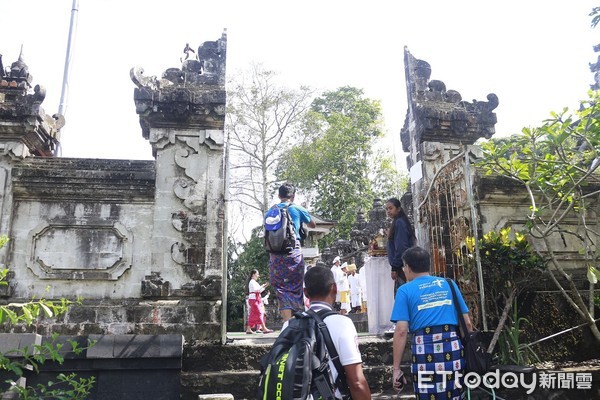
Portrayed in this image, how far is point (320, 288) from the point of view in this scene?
3281 mm

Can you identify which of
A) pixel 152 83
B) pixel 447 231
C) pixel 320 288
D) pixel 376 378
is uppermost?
pixel 152 83

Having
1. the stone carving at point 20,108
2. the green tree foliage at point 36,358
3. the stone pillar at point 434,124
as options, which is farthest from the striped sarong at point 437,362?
the stone carving at point 20,108

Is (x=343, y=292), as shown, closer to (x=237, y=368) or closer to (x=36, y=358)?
(x=237, y=368)

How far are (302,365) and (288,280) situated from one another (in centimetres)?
297

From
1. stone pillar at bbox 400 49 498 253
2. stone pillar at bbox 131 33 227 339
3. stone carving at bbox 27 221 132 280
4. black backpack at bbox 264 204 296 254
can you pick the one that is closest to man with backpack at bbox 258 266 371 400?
Result: black backpack at bbox 264 204 296 254

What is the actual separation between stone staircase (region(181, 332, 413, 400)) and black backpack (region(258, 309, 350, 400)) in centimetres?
262

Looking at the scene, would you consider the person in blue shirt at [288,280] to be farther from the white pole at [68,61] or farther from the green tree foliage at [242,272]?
the green tree foliage at [242,272]

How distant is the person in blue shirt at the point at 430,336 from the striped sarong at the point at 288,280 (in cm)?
199

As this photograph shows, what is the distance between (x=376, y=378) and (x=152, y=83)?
4.48m

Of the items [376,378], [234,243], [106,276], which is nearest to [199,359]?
[106,276]

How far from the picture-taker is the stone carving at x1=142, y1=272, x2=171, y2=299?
20.3 ft

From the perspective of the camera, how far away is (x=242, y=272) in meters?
26.6

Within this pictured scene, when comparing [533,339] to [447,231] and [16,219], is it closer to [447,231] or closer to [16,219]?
[447,231]

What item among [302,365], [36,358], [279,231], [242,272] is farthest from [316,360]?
[242,272]
